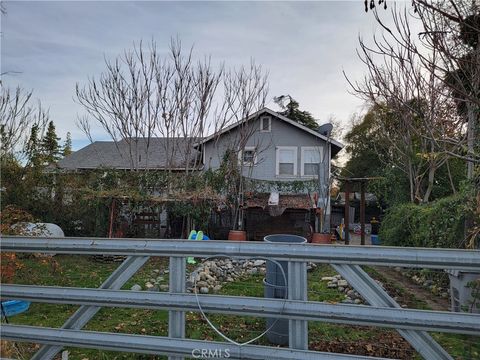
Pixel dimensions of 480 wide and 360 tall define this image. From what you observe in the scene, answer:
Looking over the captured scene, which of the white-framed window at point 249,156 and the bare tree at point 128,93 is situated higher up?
the bare tree at point 128,93

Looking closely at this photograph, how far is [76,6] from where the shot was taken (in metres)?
5.44

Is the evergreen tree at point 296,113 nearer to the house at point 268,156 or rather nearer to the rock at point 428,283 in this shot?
the house at point 268,156

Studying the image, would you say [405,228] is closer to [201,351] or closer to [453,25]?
[453,25]

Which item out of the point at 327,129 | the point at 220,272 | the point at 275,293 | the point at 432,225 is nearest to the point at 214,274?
the point at 220,272

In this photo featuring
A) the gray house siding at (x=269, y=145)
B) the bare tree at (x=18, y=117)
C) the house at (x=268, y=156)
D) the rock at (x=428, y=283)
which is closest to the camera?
the rock at (x=428, y=283)

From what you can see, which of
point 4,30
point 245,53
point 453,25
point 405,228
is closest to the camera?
point 453,25

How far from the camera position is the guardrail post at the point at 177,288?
190cm

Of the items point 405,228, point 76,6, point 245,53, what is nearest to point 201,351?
point 76,6

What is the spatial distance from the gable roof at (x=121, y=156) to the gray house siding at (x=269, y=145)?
127cm

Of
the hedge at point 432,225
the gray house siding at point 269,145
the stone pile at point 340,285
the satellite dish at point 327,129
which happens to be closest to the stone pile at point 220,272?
the stone pile at point 340,285

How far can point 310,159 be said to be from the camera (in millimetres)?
17797

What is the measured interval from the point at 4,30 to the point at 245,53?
11.7m

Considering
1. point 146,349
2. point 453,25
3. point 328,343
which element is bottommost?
point 328,343

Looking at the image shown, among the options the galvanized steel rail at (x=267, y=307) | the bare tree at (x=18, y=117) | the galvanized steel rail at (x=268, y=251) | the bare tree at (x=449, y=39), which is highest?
the bare tree at (x=18, y=117)
